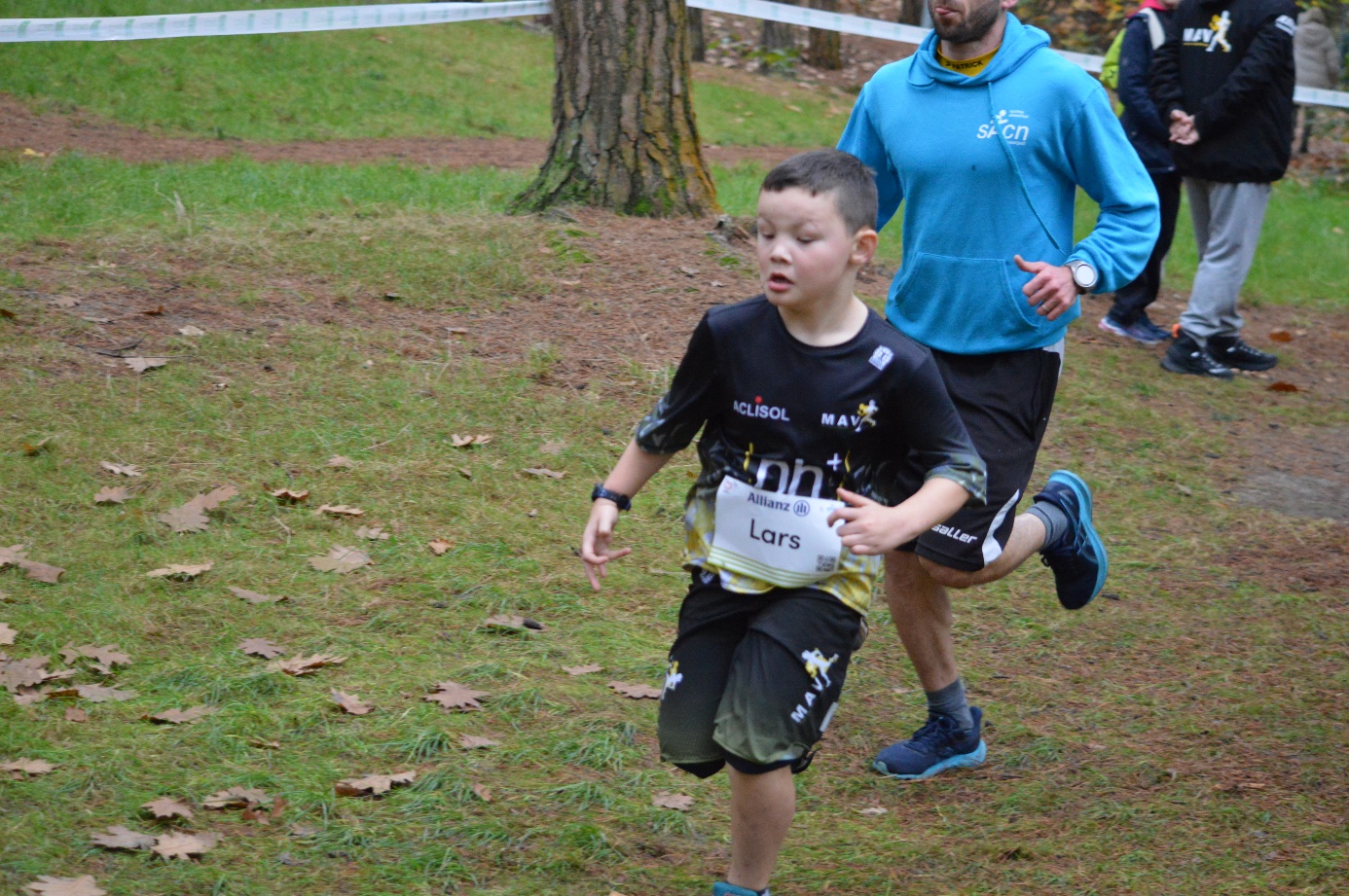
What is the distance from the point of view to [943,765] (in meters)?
4.29

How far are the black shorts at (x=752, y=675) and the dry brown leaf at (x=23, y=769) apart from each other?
178 centimetres

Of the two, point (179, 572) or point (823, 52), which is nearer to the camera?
point (179, 572)

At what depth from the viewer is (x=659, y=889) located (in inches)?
139

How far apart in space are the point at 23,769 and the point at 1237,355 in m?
8.06

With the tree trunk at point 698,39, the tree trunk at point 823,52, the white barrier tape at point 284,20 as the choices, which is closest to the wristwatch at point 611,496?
the white barrier tape at point 284,20

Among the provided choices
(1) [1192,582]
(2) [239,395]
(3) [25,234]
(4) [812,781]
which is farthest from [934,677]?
(3) [25,234]

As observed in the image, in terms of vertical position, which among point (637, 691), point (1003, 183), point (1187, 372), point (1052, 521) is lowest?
point (1187, 372)

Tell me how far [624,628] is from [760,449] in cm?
213

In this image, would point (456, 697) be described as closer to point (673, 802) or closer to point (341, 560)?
point (673, 802)

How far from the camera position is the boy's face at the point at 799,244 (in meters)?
2.97

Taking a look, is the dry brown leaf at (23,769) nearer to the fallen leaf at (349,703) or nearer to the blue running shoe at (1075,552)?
the fallen leaf at (349,703)

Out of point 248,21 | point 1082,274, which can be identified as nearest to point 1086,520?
point 1082,274

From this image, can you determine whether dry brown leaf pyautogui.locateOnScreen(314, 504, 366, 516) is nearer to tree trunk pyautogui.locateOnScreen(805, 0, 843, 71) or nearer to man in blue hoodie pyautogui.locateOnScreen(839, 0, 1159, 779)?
man in blue hoodie pyautogui.locateOnScreen(839, 0, 1159, 779)

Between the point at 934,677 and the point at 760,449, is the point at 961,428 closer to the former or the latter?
the point at 760,449
